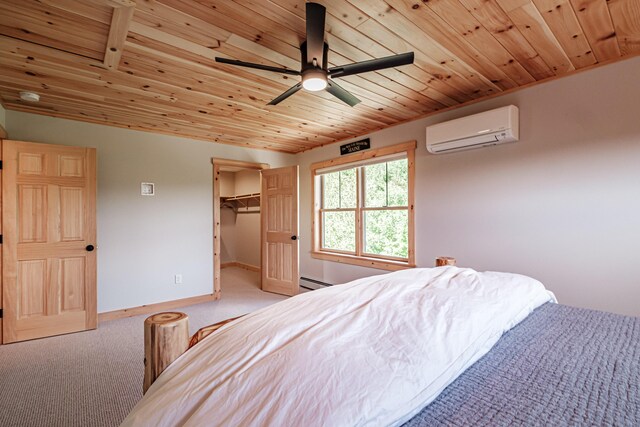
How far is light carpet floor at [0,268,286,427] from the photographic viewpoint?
1890 mm

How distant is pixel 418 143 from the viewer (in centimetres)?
356

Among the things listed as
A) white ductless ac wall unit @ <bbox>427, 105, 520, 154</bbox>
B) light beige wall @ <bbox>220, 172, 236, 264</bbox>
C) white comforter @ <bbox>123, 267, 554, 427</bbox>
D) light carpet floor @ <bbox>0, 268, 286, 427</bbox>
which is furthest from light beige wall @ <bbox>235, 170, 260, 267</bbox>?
white comforter @ <bbox>123, 267, 554, 427</bbox>

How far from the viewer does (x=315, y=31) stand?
5.30ft

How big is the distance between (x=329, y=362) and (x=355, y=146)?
3.77 m

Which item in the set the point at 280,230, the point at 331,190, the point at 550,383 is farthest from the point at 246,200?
the point at 550,383

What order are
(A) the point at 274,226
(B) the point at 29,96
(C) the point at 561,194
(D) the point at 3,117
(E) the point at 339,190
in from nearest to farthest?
(C) the point at 561,194
(B) the point at 29,96
(D) the point at 3,117
(E) the point at 339,190
(A) the point at 274,226

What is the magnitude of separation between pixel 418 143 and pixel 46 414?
399 centimetres

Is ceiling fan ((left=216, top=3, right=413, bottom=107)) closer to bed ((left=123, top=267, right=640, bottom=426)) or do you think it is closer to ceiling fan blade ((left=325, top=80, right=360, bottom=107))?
ceiling fan blade ((left=325, top=80, right=360, bottom=107))

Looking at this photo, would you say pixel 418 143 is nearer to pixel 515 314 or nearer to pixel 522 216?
pixel 522 216

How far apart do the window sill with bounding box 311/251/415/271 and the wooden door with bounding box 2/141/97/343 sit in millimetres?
3004

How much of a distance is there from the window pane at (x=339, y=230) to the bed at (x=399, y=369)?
123 inches

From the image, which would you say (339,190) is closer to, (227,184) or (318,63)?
(318,63)

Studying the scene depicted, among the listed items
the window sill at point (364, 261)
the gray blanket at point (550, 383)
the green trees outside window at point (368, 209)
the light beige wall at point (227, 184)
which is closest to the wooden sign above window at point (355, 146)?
the green trees outside window at point (368, 209)

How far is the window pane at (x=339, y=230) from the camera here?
4.51 metres
